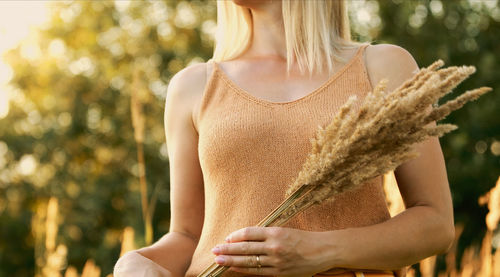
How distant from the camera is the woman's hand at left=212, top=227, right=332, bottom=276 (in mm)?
1532

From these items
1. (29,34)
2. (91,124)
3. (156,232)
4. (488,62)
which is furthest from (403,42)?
(29,34)

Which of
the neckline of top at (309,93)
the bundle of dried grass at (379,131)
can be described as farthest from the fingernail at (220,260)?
the neckline of top at (309,93)

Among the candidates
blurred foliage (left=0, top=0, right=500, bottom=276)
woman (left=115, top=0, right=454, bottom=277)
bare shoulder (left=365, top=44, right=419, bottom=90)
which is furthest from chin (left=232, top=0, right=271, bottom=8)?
blurred foliage (left=0, top=0, right=500, bottom=276)

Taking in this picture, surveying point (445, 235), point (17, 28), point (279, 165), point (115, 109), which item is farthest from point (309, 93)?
point (17, 28)

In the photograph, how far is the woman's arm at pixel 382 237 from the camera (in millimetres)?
1542

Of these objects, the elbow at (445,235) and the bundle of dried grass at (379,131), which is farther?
the elbow at (445,235)

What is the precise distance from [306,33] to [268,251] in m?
0.92

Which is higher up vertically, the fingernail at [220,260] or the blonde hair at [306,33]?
the blonde hair at [306,33]

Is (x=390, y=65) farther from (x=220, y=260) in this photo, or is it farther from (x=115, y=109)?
(x=115, y=109)

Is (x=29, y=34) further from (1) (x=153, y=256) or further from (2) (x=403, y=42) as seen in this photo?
(1) (x=153, y=256)

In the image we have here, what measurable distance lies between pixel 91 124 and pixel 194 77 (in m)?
11.4

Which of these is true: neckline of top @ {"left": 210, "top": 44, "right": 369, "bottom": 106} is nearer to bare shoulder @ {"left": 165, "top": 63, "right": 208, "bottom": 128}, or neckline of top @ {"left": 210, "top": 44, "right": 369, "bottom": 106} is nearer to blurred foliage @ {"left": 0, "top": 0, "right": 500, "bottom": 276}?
bare shoulder @ {"left": 165, "top": 63, "right": 208, "bottom": 128}

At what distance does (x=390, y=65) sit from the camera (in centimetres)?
194

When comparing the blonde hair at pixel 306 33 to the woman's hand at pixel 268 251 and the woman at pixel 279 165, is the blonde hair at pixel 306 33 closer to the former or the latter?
the woman at pixel 279 165
